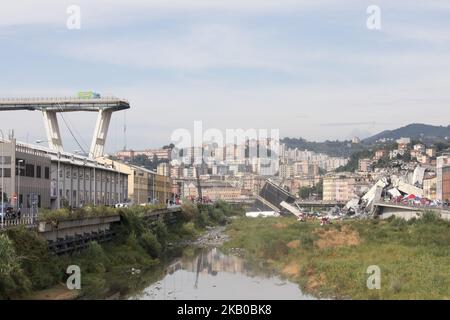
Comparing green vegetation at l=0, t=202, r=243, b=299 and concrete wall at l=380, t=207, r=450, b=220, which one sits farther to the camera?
concrete wall at l=380, t=207, r=450, b=220

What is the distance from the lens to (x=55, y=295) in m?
39.1

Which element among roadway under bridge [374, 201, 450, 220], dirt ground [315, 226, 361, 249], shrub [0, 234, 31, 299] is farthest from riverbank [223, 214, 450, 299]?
shrub [0, 234, 31, 299]

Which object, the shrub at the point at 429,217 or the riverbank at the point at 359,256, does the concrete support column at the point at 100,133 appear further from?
the shrub at the point at 429,217

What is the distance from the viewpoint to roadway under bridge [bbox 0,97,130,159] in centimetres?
10338

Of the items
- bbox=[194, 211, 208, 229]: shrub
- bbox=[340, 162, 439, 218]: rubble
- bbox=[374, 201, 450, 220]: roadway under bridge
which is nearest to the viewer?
bbox=[374, 201, 450, 220]: roadway under bridge

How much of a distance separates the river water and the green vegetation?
156 centimetres

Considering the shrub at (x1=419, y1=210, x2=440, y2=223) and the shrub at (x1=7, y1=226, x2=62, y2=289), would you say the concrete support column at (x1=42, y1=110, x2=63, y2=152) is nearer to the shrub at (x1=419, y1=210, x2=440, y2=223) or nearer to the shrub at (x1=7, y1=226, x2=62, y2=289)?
the shrub at (x1=419, y1=210, x2=440, y2=223)

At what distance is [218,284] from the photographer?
1986 inches

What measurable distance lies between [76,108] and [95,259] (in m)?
56.2

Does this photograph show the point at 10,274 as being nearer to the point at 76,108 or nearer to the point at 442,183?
the point at 76,108

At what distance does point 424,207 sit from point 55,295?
5323 centimetres

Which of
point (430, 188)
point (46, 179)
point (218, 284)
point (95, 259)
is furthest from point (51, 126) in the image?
point (430, 188)

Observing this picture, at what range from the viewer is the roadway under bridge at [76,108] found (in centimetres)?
10338

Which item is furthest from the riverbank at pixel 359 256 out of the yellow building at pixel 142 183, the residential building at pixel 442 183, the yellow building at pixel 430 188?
the yellow building at pixel 142 183
